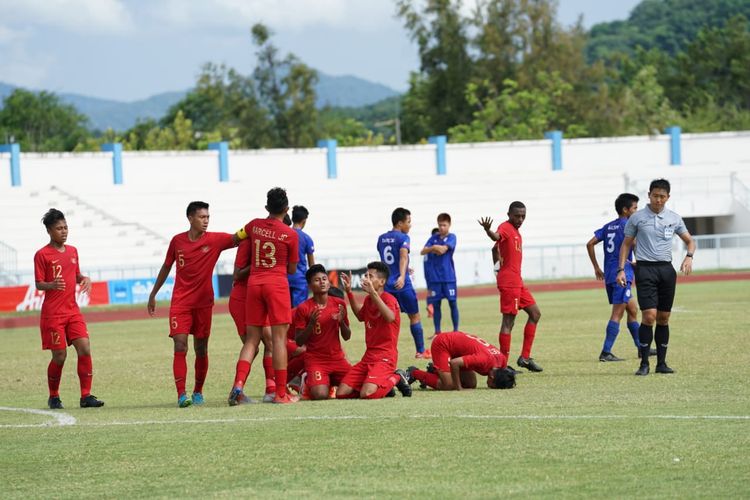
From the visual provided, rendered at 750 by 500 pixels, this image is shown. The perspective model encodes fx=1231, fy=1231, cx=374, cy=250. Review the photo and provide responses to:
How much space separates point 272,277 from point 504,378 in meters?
2.68

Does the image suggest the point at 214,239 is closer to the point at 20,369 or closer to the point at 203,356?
the point at 203,356

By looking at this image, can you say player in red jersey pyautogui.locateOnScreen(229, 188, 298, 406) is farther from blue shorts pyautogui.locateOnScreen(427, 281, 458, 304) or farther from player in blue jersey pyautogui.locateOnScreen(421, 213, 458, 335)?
blue shorts pyautogui.locateOnScreen(427, 281, 458, 304)

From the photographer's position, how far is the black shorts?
44.4 ft

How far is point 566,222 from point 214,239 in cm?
4419

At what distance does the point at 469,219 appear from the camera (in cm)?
5466

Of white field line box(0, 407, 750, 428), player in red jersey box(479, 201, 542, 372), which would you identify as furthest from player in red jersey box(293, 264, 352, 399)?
player in red jersey box(479, 201, 542, 372)

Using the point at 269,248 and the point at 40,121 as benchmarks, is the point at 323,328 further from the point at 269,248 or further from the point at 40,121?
the point at 40,121

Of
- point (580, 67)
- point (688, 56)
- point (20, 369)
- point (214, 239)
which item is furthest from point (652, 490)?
point (688, 56)

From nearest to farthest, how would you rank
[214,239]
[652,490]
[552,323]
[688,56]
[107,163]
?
[652,490] < [214,239] < [552,323] < [107,163] < [688,56]

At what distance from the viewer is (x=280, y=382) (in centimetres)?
1195

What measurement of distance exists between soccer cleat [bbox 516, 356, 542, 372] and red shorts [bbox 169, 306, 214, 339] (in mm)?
4339

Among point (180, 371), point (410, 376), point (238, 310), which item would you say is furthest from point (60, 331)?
point (410, 376)

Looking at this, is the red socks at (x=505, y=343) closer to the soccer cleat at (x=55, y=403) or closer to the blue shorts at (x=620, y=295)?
the blue shorts at (x=620, y=295)

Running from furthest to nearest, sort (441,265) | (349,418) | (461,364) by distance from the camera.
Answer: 1. (441,265)
2. (461,364)
3. (349,418)
